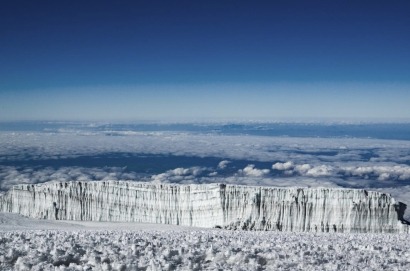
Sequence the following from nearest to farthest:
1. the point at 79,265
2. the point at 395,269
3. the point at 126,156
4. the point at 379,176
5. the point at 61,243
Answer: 1. the point at 79,265
2. the point at 395,269
3. the point at 61,243
4. the point at 379,176
5. the point at 126,156

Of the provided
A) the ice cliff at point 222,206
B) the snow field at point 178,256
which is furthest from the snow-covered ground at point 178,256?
the ice cliff at point 222,206

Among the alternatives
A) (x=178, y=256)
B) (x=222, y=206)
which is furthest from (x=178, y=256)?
(x=222, y=206)

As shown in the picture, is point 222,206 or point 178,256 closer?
point 178,256

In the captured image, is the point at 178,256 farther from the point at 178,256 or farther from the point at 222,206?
the point at 222,206

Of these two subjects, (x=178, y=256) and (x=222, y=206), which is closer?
(x=178, y=256)

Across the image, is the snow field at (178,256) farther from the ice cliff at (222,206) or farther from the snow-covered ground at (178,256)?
the ice cliff at (222,206)

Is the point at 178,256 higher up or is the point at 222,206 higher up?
the point at 178,256

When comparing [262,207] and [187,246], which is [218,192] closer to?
[262,207]

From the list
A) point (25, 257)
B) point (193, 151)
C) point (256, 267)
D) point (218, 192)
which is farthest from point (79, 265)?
point (193, 151)
